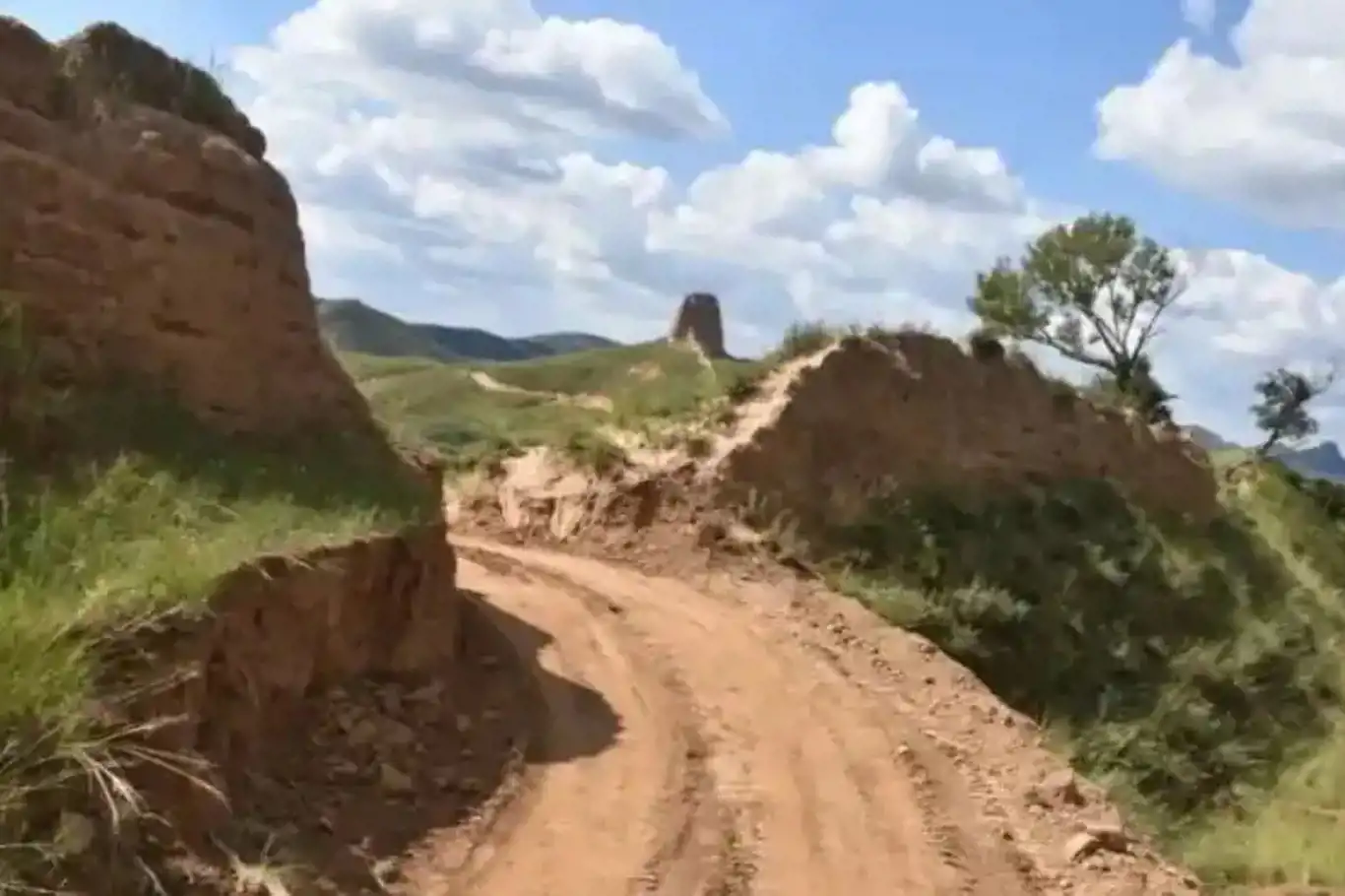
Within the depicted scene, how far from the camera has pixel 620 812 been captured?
7.72 m

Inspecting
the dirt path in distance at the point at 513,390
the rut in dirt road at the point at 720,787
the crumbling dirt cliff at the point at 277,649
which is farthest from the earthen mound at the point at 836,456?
the dirt path in distance at the point at 513,390

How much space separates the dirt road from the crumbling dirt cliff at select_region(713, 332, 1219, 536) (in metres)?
2.42

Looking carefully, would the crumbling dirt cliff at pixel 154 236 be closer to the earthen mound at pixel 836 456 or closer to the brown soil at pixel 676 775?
the brown soil at pixel 676 775

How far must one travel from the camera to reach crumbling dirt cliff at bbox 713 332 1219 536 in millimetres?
15609

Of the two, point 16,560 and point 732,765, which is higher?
point 16,560

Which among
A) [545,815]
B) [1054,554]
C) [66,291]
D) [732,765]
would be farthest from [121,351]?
[1054,554]

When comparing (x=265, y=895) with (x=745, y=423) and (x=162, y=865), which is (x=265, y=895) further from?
(x=745, y=423)

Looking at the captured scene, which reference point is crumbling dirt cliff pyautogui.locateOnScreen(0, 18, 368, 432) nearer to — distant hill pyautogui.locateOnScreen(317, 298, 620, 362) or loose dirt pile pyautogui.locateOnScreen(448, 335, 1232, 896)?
loose dirt pile pyautogui.locateOnScreen(448, 335, 1232, 896)

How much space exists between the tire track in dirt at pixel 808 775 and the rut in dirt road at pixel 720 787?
0.05 ft

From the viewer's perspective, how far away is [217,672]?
611cm

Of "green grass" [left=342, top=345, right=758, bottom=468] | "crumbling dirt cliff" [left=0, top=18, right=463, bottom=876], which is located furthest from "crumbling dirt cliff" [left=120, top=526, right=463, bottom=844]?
"green grass" [left=342, top=345, right=758, bottom=468]

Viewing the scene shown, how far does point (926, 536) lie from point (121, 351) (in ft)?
32.7

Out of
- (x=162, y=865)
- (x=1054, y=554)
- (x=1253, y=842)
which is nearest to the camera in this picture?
(x=162, y=865)

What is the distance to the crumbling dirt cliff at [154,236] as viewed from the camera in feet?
24.9
